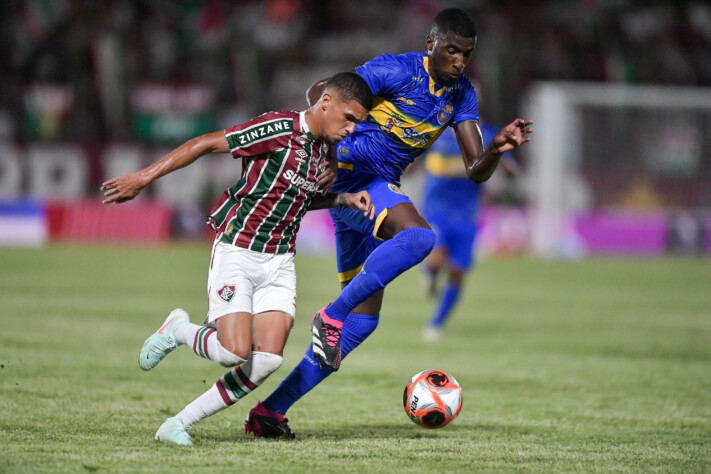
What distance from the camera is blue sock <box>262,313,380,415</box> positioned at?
5.54m

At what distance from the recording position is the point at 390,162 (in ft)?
19.5

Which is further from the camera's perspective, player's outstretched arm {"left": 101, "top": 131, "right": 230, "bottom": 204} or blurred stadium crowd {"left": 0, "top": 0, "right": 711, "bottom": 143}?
blurred stadium crowd {"left": 0, "top": 0, "right": 711, "bottom": 143}

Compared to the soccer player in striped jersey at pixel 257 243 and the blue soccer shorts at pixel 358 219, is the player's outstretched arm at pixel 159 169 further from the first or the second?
the blue soccer shorts at pixel 358 219

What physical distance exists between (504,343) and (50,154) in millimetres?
15889

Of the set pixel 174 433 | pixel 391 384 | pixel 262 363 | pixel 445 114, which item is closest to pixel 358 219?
pixel 445 114

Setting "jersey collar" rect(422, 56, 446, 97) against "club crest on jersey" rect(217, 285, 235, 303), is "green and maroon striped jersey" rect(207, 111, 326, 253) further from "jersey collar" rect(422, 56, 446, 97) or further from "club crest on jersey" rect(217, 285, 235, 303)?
"jersey collar" rect(422, 56, 446, 97)

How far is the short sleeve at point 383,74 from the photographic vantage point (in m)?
5.71

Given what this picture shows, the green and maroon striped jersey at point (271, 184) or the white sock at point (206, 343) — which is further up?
the green and maroon striped jersey at point (271, 184)

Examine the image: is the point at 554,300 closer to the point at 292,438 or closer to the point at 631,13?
the point at 292,438

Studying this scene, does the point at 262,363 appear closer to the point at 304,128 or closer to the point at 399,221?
the point at 399,221

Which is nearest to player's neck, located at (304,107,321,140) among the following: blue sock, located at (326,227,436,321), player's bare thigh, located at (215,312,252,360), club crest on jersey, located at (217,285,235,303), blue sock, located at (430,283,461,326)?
blue sock, located at (326,227,436,321)

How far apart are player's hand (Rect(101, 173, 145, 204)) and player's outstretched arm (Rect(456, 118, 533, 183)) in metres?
1.93

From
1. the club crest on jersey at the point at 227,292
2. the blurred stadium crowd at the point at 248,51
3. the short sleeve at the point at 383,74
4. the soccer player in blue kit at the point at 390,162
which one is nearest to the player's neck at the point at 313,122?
the soccer player in blue kit at the point at 390,162

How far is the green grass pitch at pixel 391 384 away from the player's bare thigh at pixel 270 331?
527mm
